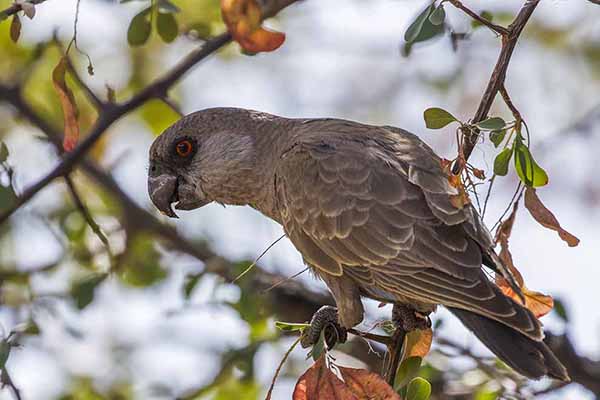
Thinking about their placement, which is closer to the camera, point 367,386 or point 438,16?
point 367,386

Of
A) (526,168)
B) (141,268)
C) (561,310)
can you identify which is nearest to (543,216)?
(526,168)

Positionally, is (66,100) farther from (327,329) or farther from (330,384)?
(330,384)

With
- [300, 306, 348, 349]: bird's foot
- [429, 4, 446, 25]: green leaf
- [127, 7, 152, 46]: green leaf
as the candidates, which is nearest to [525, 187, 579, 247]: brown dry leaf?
[429, 4, 446, 25]: green leaf

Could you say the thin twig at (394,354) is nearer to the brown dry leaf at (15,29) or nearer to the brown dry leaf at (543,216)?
the brown dry leaf at (543,216)

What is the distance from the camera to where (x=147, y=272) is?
7.03 metres

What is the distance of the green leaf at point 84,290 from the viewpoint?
20.3ft

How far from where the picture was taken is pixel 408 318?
15.9ft

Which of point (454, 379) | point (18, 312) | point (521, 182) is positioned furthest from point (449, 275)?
point (18, 312)

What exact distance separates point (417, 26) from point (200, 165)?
202 centimetres

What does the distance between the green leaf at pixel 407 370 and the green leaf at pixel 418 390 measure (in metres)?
0.13

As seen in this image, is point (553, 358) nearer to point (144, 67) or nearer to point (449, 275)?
point (449, 275)

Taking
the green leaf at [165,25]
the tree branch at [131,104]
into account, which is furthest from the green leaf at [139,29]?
the tree branch at [131,104]

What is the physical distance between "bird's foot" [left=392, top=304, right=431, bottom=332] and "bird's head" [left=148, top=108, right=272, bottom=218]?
127 centimetres

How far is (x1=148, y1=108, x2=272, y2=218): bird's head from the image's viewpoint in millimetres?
5867
